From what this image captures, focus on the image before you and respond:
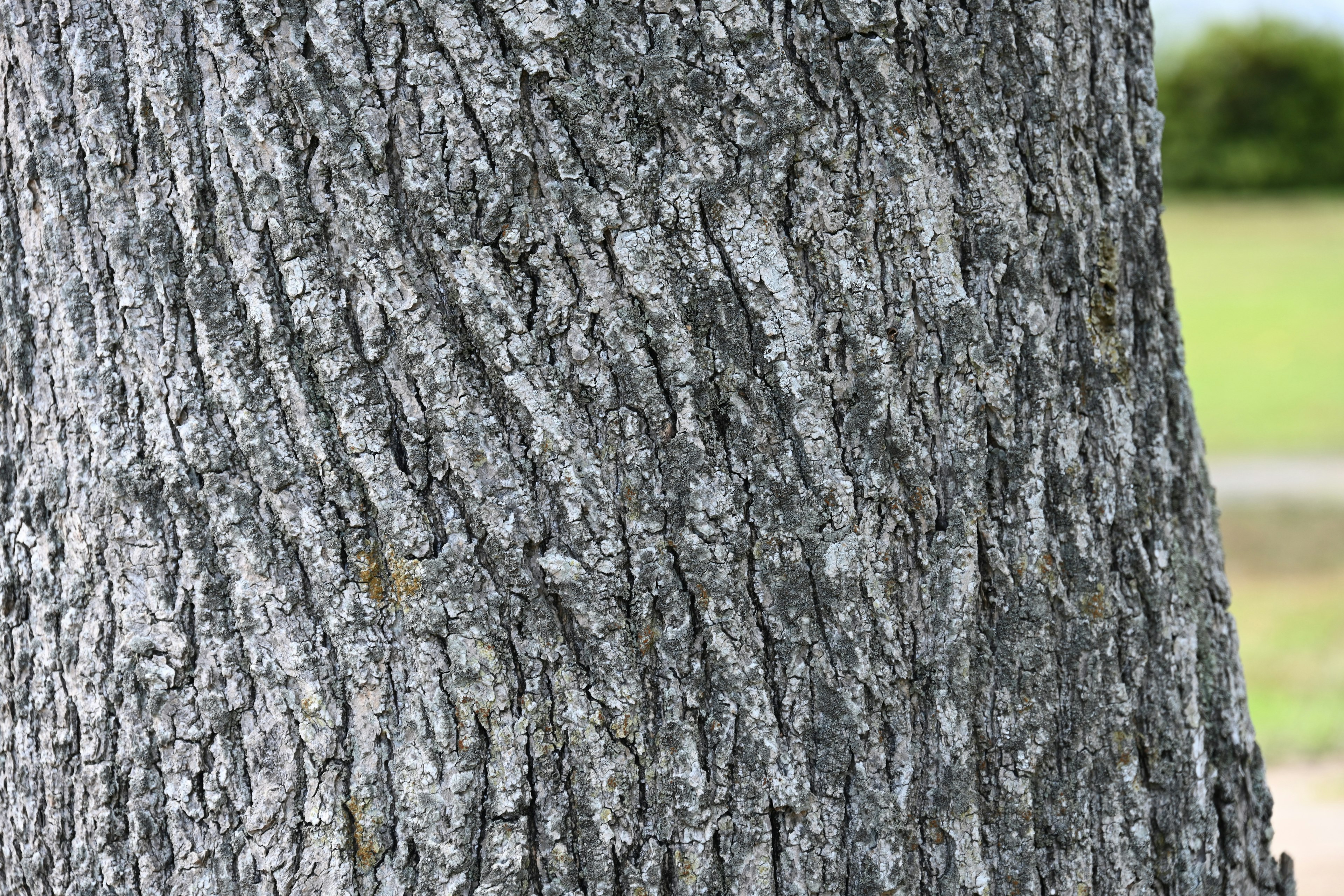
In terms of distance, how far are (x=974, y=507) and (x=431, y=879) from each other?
755mm

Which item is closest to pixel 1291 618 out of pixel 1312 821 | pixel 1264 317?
pixel 1312 821

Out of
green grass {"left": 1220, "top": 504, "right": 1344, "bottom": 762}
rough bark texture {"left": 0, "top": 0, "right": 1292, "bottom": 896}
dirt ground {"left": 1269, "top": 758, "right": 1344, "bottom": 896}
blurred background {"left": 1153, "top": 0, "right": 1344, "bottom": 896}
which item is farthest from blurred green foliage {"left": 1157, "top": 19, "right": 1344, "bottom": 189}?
rough bark texture {"left": 0, "top": 0, "right": 1292, "bottom": 896}

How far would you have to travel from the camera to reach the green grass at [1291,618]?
4.77m

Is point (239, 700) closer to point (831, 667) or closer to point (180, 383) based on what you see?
point (180, 383)

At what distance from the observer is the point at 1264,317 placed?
15.8 meters

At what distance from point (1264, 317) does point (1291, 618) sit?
10.7m

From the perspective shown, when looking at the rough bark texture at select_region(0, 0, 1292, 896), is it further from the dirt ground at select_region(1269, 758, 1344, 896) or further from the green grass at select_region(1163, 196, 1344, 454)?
the green grass at select_region(1163, 196, 1344, 454)

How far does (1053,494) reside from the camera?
147 centimetres

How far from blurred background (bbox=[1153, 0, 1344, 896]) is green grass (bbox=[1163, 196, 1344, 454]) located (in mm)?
39

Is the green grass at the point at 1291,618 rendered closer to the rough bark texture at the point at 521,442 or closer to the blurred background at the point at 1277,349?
the blurred background at the point at 1277,349

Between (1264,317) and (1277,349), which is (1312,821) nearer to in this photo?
(1277,349)

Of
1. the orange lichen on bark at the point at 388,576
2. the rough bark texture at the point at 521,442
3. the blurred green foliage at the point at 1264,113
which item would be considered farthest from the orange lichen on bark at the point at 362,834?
the blurred green foliage at the point at 1264,113

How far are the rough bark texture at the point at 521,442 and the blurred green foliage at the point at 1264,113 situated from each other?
26.5 metres

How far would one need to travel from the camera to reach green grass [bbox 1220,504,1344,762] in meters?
4.77
